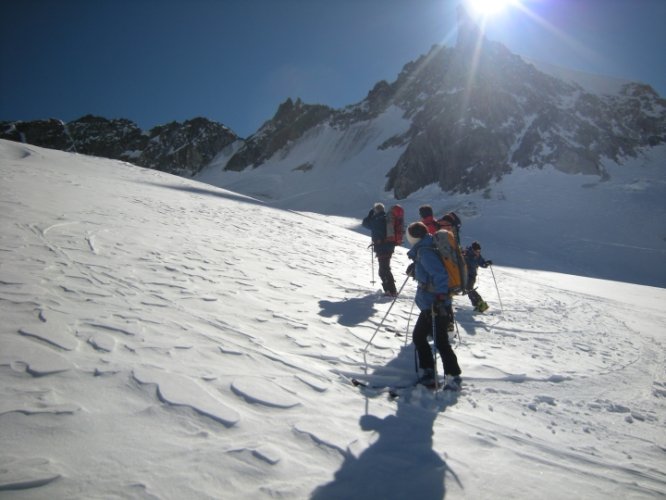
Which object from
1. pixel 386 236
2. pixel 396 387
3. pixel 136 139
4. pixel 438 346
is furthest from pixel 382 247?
pixel 136 139

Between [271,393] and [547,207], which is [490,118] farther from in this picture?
[271,393]

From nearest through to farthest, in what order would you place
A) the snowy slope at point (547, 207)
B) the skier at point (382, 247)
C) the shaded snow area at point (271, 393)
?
the shaded snow area at point (271, 393)
the skier at point (382, 247)
the snowy slope at point (547, 207)

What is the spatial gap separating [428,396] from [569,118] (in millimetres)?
76372

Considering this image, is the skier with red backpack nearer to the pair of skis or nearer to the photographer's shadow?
the pair of skis

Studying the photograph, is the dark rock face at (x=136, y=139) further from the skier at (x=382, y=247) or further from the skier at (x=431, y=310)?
the skier at (x=431, y=310)

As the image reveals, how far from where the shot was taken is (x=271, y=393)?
3.54 m

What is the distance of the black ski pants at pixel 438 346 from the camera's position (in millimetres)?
4547

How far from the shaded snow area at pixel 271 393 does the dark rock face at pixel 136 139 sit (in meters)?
142

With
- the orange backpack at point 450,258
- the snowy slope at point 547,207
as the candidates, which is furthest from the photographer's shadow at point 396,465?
the snowy slope at point 547,207

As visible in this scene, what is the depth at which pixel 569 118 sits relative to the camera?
208 feet

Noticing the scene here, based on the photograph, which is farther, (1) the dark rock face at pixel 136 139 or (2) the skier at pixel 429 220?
(1) the dark rock face at pixel 136 139

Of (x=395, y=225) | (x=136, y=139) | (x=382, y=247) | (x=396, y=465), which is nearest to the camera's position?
(x=396, y=465)

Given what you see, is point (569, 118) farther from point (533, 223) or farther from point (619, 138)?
point (533, 223)

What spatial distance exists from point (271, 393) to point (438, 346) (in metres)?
2.29
